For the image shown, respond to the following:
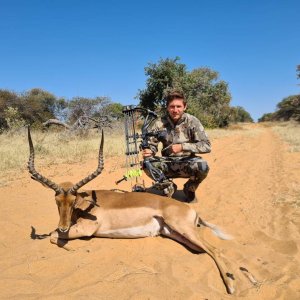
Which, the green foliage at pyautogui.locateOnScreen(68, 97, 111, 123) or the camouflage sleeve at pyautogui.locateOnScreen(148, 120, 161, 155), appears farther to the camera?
the green foliage at pyautogui.locateOnScreen(68, 97, 111, 123)

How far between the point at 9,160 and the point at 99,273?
7001 millimetres

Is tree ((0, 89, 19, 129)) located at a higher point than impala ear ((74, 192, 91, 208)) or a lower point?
higher

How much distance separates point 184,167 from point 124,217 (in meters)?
1.69

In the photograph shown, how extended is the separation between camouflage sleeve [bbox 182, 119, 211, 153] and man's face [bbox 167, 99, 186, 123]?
0.96 feet

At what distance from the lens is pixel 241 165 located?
921 centimetres

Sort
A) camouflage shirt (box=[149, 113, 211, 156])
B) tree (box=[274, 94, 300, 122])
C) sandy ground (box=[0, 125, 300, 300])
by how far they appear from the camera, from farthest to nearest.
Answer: tree (box=[274, 94, 300, 122]), camouflage shirt (box=[149, 113, 211, 156]), sandy ground (box=[0, 125, 300, 300])

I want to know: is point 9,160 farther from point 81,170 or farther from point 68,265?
point 68,265

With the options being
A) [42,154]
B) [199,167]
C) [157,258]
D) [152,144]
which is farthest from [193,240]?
[42,154]

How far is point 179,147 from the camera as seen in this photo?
523 cm

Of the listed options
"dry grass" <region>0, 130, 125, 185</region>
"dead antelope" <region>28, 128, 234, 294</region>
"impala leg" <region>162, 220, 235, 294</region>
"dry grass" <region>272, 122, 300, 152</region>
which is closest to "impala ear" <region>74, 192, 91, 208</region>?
"dead antelope" <region>28, 128, 234, 294</region>

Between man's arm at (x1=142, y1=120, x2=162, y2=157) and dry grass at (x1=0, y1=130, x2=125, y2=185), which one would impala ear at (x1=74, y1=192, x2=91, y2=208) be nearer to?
man's arm at (x1=142, y1=120, x2=162, y2=157)

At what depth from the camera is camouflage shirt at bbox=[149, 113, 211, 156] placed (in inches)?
215

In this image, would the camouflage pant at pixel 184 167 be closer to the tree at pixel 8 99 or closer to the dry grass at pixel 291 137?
the dry grass at pixel 291 137

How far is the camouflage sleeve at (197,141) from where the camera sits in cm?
527
